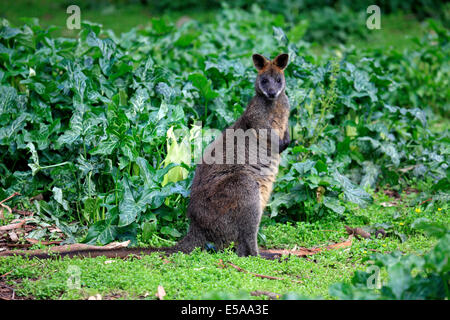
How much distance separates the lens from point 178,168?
5992 millimetres

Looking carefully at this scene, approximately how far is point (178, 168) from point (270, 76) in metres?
1.43

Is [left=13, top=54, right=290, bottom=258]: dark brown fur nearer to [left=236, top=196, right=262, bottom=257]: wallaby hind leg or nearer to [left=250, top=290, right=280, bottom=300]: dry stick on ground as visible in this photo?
[left=236, top=196, right=262, bottom=257]: wallaby hind leg

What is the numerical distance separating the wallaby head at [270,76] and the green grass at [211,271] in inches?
59.6

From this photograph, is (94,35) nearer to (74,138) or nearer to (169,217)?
(74,138)

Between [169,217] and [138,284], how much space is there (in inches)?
56.9

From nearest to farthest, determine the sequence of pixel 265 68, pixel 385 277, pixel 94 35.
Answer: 1. pixel 385 277
2. pixel 265 68
3. pixel 94 35

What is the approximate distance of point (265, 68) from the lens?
6.04 meters

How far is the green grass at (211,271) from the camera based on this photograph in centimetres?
425

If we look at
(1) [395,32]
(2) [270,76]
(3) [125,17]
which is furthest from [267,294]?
(3) [125,17]

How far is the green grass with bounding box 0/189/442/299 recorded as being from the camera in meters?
4.25

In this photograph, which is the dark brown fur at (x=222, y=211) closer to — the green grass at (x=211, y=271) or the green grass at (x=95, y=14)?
the green grass at (x=211, y=271)

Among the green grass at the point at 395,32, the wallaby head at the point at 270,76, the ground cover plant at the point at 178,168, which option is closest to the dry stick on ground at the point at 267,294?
the ground cover plant at the point at 178,168

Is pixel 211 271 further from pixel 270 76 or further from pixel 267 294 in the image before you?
pixel 270 76

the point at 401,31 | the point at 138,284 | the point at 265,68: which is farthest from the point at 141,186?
the point at 401,31
